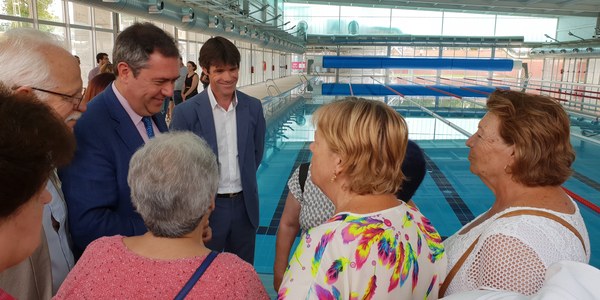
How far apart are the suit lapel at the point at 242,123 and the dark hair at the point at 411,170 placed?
119cm

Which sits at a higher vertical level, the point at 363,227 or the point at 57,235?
the point at 363,227

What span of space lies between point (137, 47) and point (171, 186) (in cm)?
91

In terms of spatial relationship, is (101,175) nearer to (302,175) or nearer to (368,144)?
(302,175)

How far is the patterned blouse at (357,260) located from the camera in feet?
3.38

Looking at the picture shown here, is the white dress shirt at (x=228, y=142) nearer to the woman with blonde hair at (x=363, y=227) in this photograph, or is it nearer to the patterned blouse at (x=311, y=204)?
the patterned blouse at (x=311, y=204)

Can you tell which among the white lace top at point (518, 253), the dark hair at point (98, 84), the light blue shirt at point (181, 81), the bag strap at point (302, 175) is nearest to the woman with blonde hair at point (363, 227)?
the white lace top at point (518, 253)

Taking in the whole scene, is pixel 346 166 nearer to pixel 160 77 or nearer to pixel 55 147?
pixel 55 147

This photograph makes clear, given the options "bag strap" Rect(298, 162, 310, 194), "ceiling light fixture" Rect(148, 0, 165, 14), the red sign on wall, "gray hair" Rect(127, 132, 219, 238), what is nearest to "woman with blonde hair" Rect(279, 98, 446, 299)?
"gray hair" Rect(127, 132, 219, 238)

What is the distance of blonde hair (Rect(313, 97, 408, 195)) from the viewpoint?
1156 mm

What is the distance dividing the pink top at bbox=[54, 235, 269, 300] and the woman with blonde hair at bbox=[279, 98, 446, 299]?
0.47 feet

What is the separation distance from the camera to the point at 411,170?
1.68m

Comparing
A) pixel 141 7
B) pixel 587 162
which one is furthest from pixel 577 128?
pixel 141 7

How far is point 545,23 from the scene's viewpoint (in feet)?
89.9

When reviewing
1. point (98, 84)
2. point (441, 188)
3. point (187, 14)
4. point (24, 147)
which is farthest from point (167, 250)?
point (187, 14)
